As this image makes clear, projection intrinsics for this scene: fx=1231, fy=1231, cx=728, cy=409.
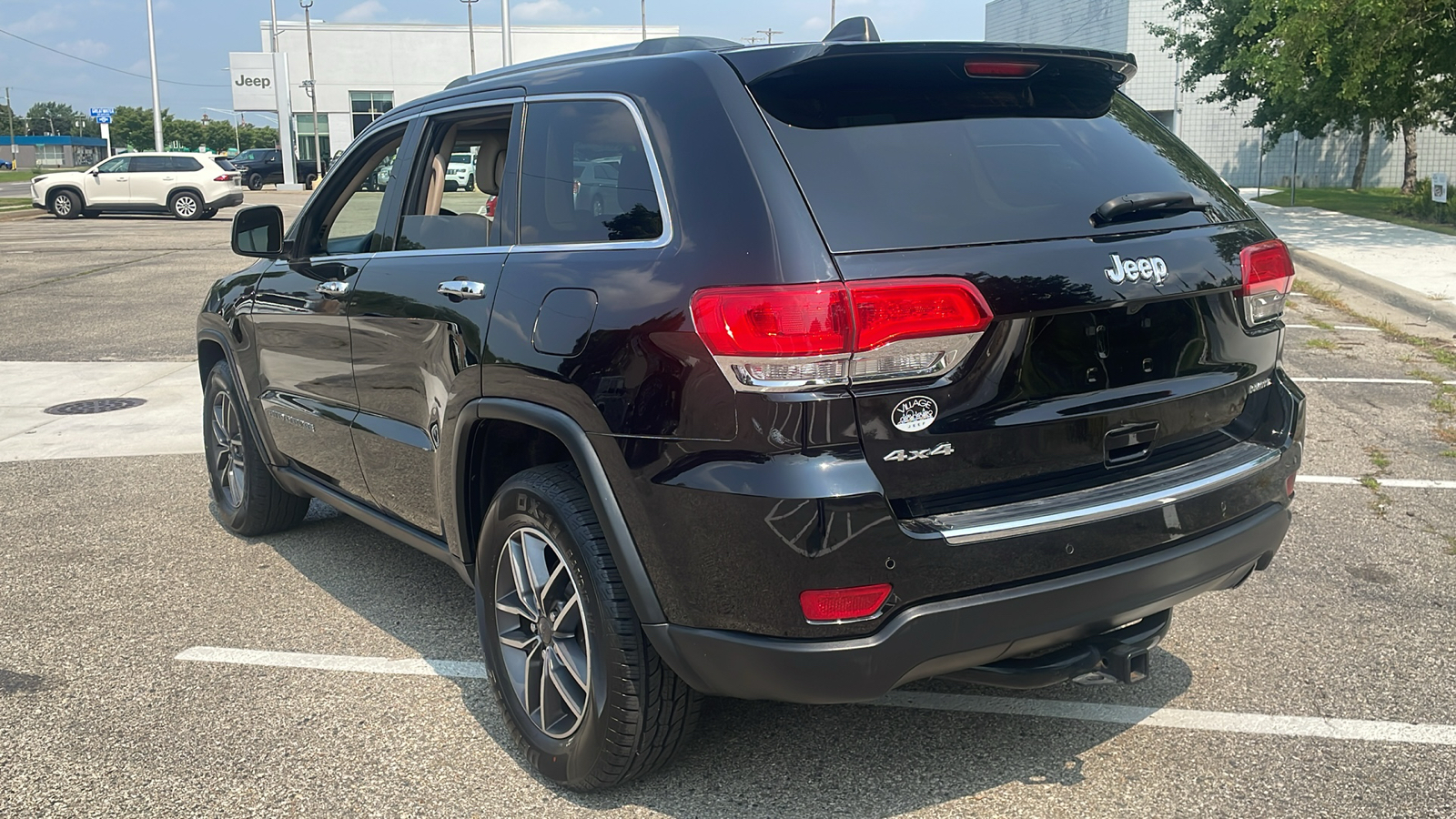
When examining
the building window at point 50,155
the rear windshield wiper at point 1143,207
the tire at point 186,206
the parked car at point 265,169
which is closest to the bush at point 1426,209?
the rear windshield wiper at point 1143,207

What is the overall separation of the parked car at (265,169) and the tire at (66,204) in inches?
816

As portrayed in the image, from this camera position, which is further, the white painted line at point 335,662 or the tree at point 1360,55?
the tree at point 1360,55

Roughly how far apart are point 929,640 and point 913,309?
70 centimetres

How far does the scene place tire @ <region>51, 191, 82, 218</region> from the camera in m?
30.7

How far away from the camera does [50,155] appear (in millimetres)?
123938

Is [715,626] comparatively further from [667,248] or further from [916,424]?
[667,248]

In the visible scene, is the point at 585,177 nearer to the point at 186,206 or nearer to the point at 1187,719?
the point at 1187,719

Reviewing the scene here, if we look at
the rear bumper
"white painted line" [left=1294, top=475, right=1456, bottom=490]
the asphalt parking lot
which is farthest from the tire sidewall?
"white painted line" [left=1294, top=475, right=1456, bottom=490]

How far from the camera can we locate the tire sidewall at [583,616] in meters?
2.96

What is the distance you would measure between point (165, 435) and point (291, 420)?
3.38 m

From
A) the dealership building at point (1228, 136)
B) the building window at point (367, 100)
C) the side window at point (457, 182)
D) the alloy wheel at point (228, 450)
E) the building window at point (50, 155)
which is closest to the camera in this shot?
the side window at point (457, 182)

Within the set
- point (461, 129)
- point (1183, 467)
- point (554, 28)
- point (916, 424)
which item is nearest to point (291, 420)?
point (461, 129)

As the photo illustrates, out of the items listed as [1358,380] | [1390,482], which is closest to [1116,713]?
[1390,482]

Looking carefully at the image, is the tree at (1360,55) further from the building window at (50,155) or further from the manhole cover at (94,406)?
the building window at (50,155)
